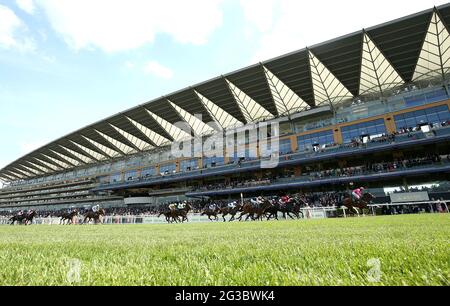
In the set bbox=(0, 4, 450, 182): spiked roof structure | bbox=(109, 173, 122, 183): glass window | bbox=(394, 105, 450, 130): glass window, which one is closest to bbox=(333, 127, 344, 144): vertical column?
bbox=(0, 4, 450, 182): spiked roof structure

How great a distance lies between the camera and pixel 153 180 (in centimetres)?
5634

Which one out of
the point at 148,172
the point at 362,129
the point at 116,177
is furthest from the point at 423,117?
the point at 116,177

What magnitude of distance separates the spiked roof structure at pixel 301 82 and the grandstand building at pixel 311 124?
149 mm

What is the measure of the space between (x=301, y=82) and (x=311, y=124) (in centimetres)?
869

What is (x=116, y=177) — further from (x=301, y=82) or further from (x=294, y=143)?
(x=301, y=82)

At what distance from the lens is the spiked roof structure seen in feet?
98.7

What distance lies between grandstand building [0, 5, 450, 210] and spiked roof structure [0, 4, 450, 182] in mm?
149

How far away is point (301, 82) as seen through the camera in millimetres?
37688

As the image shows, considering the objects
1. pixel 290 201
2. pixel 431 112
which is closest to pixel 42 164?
pixel 290 201

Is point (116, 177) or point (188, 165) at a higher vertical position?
point (188, 165)

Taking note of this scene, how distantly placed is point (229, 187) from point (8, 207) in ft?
313

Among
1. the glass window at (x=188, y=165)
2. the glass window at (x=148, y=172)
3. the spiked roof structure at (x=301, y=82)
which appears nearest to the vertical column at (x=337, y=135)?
the spiked roof structure at (x=301, y=82)

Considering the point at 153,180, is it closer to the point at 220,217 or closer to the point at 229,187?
the point at 229,187

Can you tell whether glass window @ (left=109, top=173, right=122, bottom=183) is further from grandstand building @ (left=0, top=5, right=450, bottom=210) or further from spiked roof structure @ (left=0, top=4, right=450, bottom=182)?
spiked roof structure @ (left=0, top=4, right=450, bottom=182)
